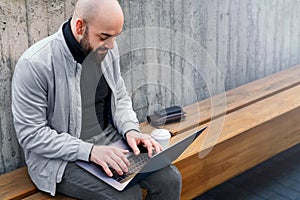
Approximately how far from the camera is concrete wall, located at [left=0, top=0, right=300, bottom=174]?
93.0 inches

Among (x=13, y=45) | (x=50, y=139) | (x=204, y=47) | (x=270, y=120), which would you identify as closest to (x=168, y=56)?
(x=204, y=47)

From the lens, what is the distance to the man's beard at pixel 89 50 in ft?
6.70

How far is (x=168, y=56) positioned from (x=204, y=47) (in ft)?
1.12

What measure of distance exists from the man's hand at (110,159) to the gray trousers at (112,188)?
73mm

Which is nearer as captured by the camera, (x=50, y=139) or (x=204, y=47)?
(x=50, y=139)

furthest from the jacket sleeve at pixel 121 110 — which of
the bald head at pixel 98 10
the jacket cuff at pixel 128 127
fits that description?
the bald head at pixel 98 10

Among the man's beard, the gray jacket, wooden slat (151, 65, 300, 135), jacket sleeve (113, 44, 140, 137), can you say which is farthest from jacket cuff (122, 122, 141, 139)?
wooden slat (151, 65, 300, 135)

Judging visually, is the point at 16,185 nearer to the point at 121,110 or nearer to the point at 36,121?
the point at 36,121

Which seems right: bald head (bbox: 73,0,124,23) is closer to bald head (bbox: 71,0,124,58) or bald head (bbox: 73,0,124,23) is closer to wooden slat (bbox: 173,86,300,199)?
bald head (bbox: 71,0,124,58)

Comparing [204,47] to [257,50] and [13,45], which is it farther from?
[13,45]

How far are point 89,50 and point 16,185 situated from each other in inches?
28.6

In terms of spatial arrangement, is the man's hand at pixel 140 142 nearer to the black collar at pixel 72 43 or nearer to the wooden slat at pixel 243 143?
the wooden slat at pixel 243 143

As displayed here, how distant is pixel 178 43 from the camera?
10.2 ft

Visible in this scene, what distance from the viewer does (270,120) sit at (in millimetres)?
2979
